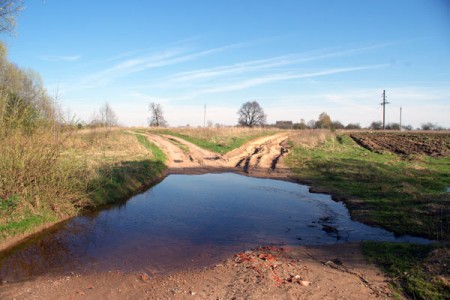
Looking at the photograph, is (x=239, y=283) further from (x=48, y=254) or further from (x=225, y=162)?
(x=225, y=162)

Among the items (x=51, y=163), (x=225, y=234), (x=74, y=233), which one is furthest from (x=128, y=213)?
(x=225, y=234)

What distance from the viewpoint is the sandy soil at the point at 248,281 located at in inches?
241

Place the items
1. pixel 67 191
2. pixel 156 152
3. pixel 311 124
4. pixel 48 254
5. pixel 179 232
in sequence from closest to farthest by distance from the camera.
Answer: pixel 48 254
pixel 179 232
pixel 67 191
pixel 156 152
pixel 311 124

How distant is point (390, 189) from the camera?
46.5 ft

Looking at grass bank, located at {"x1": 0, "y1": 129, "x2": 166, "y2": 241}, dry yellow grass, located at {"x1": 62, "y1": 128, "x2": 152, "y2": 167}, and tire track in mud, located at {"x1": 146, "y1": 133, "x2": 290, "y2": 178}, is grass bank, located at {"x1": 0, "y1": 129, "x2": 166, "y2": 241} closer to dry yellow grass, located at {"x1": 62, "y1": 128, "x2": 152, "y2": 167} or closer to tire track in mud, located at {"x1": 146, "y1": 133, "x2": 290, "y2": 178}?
dry yellow grass, located at {"x1": 62, "y1": 128, "x2": 152, "y2": 167}

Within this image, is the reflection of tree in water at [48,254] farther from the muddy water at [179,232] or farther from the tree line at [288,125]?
the tree line at [288,125]

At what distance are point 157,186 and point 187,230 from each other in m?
7.78

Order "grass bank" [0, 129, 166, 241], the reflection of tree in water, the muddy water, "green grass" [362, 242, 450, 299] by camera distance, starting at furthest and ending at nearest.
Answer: "grass bank" [0, 129, 166, 241]
the muddy water
the reflection of tree in water
"green grass" [362, 242, 450, 299]

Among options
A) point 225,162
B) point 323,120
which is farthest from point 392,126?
point 225,162

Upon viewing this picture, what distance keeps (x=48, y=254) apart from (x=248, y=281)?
5.43 meters

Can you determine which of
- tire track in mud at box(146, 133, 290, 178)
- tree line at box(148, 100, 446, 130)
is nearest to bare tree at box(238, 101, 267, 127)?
tree line at box(148, 100, 446, 130)

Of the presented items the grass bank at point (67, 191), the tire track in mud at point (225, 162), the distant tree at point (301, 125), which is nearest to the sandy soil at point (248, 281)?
the grass bank at point (67, 191)

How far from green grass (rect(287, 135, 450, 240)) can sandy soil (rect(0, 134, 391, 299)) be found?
3.08 meters

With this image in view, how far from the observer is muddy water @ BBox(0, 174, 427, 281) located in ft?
26.1
